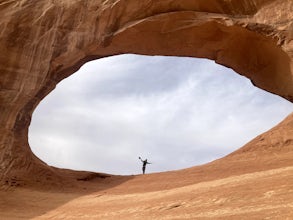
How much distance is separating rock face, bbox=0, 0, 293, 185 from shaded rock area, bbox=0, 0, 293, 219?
0.03 meters

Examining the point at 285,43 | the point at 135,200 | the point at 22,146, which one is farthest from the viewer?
the point at 22,146

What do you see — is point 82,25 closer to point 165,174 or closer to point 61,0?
point 61,0

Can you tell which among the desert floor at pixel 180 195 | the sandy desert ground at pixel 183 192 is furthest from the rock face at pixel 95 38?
the desert floor at pixel 180 195

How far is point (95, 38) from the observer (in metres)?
14.3

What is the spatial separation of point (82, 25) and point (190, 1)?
11.8ft

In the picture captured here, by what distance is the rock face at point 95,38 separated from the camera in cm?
1347

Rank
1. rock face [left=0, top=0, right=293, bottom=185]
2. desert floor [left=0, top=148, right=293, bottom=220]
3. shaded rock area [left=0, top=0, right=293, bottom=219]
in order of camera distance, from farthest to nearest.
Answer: rock face [left=0, top=0, right=293, bottom=185]
shaded rock area [left=0, top=0, right=293, bottom=219]
desert floor [left=0, top=148, right=293, bottom=220]

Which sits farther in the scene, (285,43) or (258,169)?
(285,43)

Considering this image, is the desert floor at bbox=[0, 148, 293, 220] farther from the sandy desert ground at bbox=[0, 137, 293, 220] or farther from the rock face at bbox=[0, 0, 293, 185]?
the rock face at bbox=[0, 0, 293, 185]

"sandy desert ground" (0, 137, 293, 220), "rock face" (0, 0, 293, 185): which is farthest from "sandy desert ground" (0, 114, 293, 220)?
"rock face" (0, 0, 293, 185)

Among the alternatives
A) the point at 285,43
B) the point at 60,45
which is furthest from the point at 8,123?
the point at 285,43

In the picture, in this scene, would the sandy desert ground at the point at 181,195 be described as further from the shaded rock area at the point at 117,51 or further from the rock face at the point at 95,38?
the rock face at the point at 95,38

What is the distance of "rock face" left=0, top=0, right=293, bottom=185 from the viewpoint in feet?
44.2

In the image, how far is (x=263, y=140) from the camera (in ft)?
44.2
